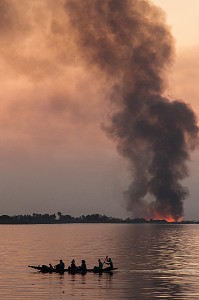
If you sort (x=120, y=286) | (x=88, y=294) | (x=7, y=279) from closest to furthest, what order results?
(x=88, y=294) < (x=120, y=286) < (x=7, y=279)

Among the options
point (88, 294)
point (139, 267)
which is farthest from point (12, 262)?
point (88, 294)

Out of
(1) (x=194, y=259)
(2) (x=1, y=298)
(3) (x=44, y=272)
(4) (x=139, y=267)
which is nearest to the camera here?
(2) (x=1, y=298)

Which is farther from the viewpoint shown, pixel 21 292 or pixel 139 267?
pixel 139 267

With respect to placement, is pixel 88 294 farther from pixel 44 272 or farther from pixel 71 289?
pixel 44 272

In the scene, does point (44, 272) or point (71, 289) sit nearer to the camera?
point (71, 289)

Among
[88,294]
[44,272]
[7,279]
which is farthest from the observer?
[44,272]

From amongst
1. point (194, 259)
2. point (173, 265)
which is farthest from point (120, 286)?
point (194, 259)

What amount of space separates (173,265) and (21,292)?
4868cm

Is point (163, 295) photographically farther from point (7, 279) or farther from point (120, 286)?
point (7, 279)

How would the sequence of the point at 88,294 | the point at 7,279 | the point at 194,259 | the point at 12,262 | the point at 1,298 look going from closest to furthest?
the point at 1,298 → the point at 88,294 → the point at 7,279 → the point at 12,262 → the point at 194,259

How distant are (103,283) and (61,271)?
39.2ft

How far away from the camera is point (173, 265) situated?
120 metres

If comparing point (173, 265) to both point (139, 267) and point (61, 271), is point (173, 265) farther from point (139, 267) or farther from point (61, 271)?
point (61, 271)

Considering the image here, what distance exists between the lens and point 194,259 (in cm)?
13750
